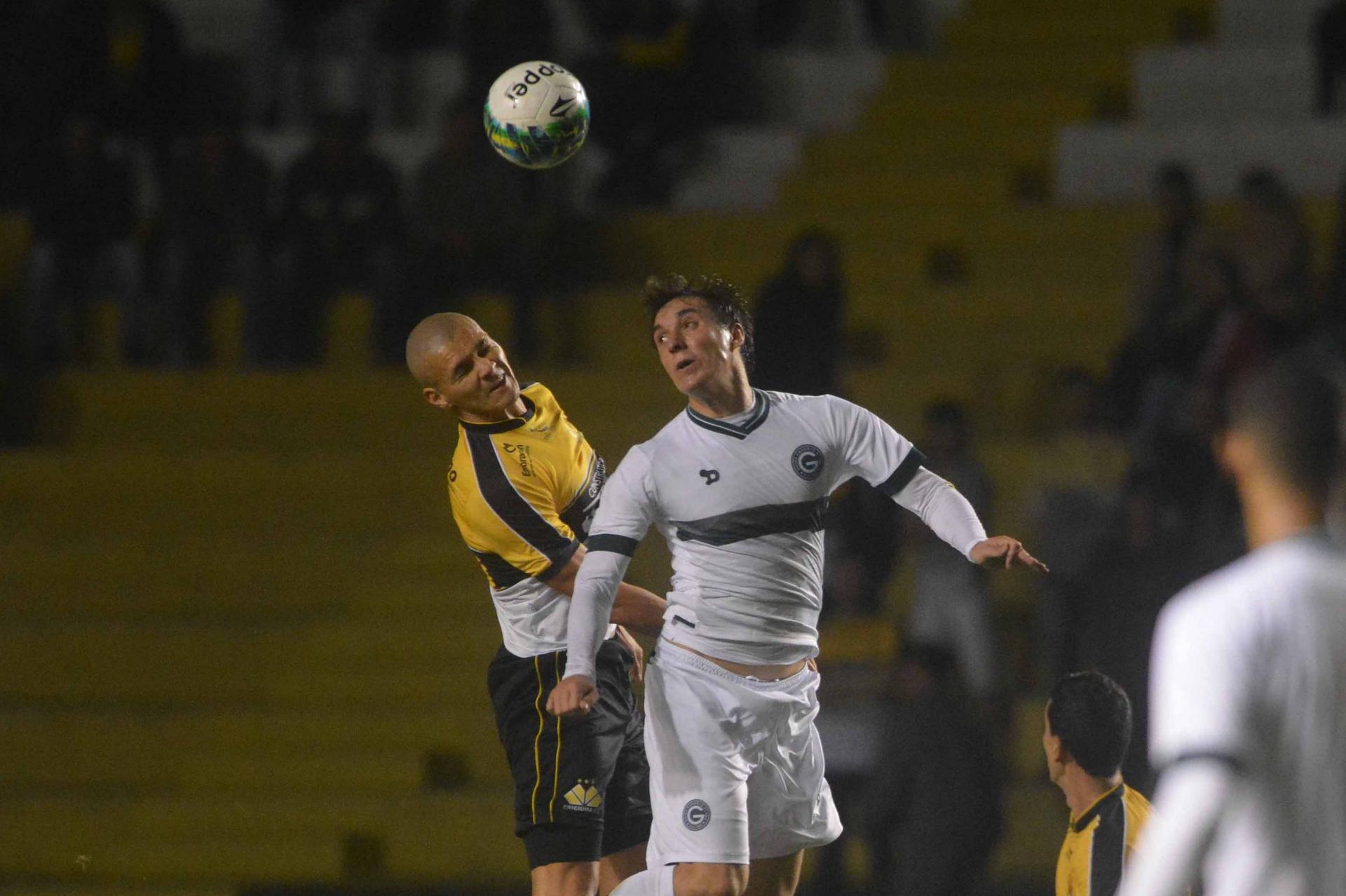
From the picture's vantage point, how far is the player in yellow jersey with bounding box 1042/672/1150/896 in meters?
4.02

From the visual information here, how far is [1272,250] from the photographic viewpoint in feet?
27.7

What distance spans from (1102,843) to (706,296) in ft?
5.08

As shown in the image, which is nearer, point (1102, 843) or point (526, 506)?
point (1102, 843)

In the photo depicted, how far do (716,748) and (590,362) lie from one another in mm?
6203

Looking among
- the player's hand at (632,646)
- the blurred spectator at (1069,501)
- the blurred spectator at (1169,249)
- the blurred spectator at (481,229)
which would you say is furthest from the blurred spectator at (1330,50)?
the player's hand at (632,646)

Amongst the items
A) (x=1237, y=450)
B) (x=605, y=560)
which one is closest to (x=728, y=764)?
(x=605, y=560)

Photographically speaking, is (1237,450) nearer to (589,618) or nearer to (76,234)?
(589,618)

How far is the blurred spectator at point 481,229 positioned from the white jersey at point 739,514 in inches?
219

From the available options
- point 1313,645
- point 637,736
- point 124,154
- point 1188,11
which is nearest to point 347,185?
point 124,154

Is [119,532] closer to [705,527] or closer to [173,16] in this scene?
[173,16]

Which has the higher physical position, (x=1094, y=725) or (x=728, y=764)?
(x=1094, y=725)

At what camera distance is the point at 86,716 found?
8.80m

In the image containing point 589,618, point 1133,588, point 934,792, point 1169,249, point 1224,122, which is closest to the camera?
point 589,618

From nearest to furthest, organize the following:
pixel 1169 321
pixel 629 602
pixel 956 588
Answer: pixel 629 602
pixel 956 588
pixel 1169 321
